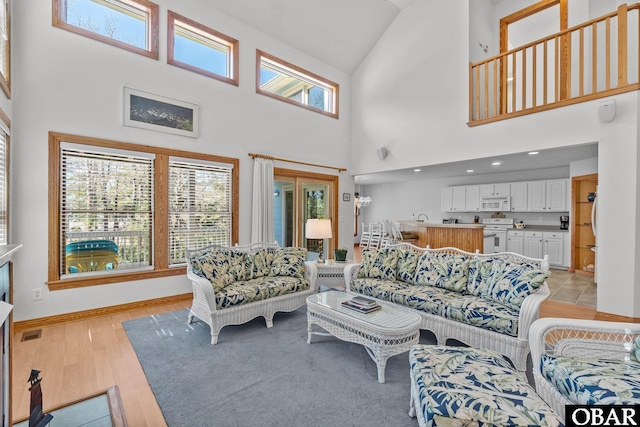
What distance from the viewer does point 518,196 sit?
732 centimetres

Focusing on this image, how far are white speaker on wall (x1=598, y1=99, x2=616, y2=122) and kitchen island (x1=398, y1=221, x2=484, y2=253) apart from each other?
2536 millimetres

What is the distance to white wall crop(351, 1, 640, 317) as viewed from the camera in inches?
137

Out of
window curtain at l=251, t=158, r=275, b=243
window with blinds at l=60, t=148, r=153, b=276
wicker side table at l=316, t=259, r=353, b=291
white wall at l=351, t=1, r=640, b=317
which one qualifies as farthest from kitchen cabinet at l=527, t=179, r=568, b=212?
window with blinds at l=60, t=148, r=153, b=276

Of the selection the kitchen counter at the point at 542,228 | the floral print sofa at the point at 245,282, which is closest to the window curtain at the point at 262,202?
the floral print sofa at the point at 245,282

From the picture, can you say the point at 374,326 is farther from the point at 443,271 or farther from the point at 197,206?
the point at 197,206

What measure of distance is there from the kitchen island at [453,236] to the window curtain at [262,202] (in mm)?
3422

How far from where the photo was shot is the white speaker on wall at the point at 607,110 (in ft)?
11.5

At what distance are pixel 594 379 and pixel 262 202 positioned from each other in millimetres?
4527

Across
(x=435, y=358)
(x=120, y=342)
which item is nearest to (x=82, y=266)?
(x=120, y=342)

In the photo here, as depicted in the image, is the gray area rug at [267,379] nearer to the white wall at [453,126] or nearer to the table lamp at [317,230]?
the table lamp at [317,230]

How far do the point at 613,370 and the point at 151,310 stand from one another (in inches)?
178

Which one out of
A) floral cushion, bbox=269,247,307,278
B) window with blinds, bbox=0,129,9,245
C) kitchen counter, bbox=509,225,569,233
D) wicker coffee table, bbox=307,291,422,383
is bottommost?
wicker coffee table, bbox=307,291,422,383

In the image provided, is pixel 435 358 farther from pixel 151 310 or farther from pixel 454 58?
pixel 454 58

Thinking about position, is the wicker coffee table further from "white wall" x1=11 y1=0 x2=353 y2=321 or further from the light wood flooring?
"white wall" x1=11 y1=0 x2=353 y2=321
